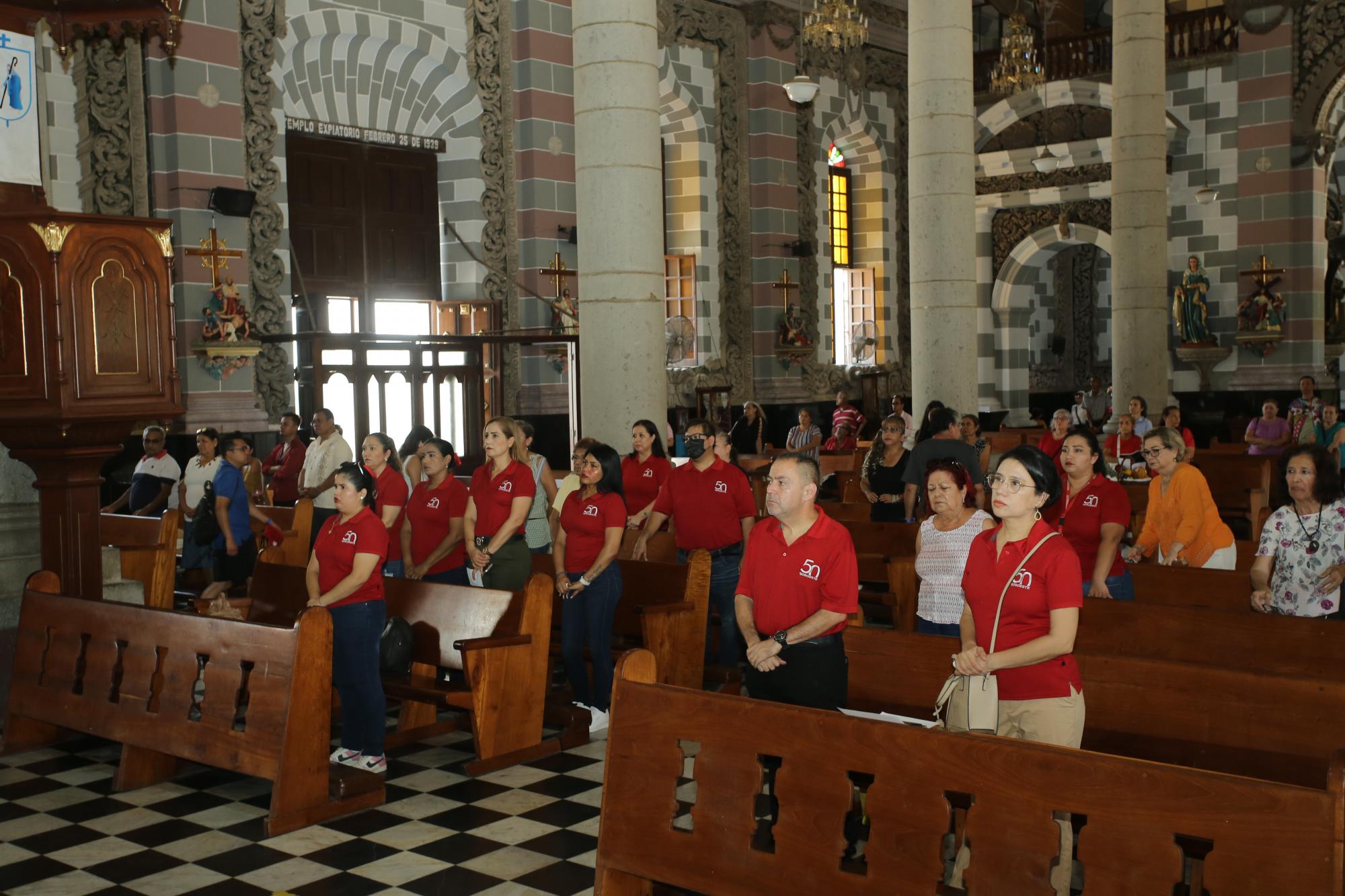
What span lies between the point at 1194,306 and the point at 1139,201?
643 cm

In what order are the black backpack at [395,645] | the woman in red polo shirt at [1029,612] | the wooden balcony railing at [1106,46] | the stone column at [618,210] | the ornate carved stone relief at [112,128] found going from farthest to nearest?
the wooden balcony railing at [1106,46], the ornate carved stone relief at [112,128], the stone column at [618,210], the black backpack at [395,645], the woman in red polo shirt at [1029,612]

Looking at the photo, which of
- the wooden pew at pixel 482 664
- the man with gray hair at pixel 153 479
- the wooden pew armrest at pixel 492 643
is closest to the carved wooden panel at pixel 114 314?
the wooden pew at pixel 482 664

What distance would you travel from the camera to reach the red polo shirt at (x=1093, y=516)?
6.44 metres

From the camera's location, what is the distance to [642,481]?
29.9 ft

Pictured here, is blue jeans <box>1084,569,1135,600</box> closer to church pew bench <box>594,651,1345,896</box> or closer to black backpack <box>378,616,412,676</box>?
church pew bench <box>594,651,1345,896</box>

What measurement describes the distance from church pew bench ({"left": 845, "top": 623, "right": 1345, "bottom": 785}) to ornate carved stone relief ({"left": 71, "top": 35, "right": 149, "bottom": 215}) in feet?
38.5

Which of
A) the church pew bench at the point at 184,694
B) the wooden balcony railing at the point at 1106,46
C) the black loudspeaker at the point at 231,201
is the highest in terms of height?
the wooden balcony railing at the point at 1106,46

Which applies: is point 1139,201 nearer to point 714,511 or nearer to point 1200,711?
point 714,511

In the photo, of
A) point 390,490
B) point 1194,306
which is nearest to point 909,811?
point 390,490

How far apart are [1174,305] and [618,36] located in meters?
16.0

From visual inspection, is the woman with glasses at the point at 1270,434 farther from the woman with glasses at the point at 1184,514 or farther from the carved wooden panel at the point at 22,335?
the carved wooden panel at the point at 22,335

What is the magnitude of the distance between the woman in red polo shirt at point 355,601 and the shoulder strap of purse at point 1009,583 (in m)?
3.06

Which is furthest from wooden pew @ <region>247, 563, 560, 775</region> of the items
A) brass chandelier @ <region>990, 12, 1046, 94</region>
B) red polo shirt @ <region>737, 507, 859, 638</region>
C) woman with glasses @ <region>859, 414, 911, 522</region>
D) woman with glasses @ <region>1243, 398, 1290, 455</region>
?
brass chandelier @ <region>990, 12, 1046, 94</region>

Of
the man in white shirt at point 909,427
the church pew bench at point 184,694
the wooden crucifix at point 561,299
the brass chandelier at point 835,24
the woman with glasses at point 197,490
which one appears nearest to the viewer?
the church pew bench at point 184,694
